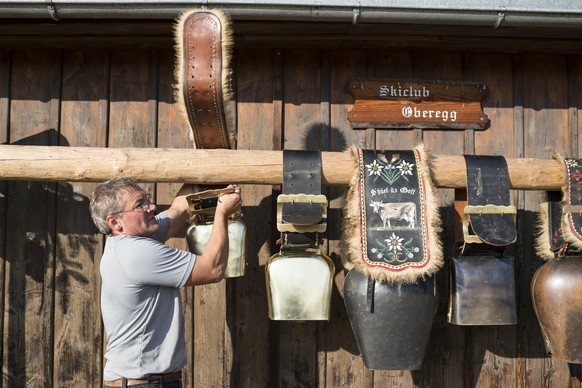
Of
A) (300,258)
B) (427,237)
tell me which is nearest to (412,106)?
(427,237)

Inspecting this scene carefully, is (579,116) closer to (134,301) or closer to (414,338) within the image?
(414,338)

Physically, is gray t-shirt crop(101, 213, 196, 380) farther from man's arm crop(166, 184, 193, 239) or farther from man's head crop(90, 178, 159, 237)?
man's arm crop(166, 184, 193, 239)

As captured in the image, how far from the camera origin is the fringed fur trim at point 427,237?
2.39 m

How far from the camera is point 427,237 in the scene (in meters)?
2.46

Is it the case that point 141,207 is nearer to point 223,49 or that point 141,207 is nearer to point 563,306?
point 223,49

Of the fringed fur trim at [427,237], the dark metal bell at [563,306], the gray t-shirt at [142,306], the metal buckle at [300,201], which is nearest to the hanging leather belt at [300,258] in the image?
the metal buckle at [300,201]

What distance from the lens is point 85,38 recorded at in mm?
2875

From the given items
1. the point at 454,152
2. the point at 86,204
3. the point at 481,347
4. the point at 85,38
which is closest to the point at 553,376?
the point at 481,347

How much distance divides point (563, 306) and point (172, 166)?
180 cm

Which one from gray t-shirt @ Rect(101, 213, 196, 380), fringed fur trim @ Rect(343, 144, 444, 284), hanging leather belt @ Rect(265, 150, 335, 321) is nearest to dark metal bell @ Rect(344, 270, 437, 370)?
fringed fur trim @ Rect(343, 144, 444, 284)

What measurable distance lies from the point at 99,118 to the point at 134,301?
1.24 meters

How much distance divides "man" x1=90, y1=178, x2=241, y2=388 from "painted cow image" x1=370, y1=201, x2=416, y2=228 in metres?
0.70

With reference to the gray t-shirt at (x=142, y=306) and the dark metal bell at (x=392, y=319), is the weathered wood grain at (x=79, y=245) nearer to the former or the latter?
the gray t-shirt at (x=142, y=306)

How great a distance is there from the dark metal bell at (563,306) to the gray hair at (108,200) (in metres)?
1.82
